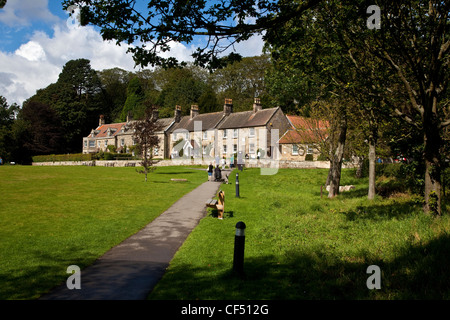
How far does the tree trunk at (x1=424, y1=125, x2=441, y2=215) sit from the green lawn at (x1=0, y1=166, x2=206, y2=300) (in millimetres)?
9363

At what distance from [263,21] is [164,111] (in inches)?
2846

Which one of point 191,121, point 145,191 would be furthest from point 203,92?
point 145,191

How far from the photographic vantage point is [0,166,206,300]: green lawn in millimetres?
6797

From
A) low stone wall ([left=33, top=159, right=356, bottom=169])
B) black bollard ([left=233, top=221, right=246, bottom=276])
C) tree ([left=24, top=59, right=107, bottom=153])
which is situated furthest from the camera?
tree ([left=24, top=59, right=107, bottom=153])

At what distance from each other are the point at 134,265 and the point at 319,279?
403 centimetres

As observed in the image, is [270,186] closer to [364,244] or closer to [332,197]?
[332,197]

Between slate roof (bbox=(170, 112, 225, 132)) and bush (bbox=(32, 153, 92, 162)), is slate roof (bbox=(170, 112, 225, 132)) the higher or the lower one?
the higher one

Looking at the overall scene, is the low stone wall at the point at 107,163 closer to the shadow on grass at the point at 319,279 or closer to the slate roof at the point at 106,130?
the slate roof at the point at 106,130

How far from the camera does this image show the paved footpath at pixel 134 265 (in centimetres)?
575

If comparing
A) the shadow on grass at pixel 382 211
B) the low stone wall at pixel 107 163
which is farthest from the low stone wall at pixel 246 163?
the shadow on grass at pixel 382 211

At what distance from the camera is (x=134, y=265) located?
736cm

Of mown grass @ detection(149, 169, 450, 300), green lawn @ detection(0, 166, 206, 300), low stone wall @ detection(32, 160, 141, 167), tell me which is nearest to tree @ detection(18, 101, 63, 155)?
low stone wall @ detection(32, 160, 141, 167)

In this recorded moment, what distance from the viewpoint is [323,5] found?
10477mm
